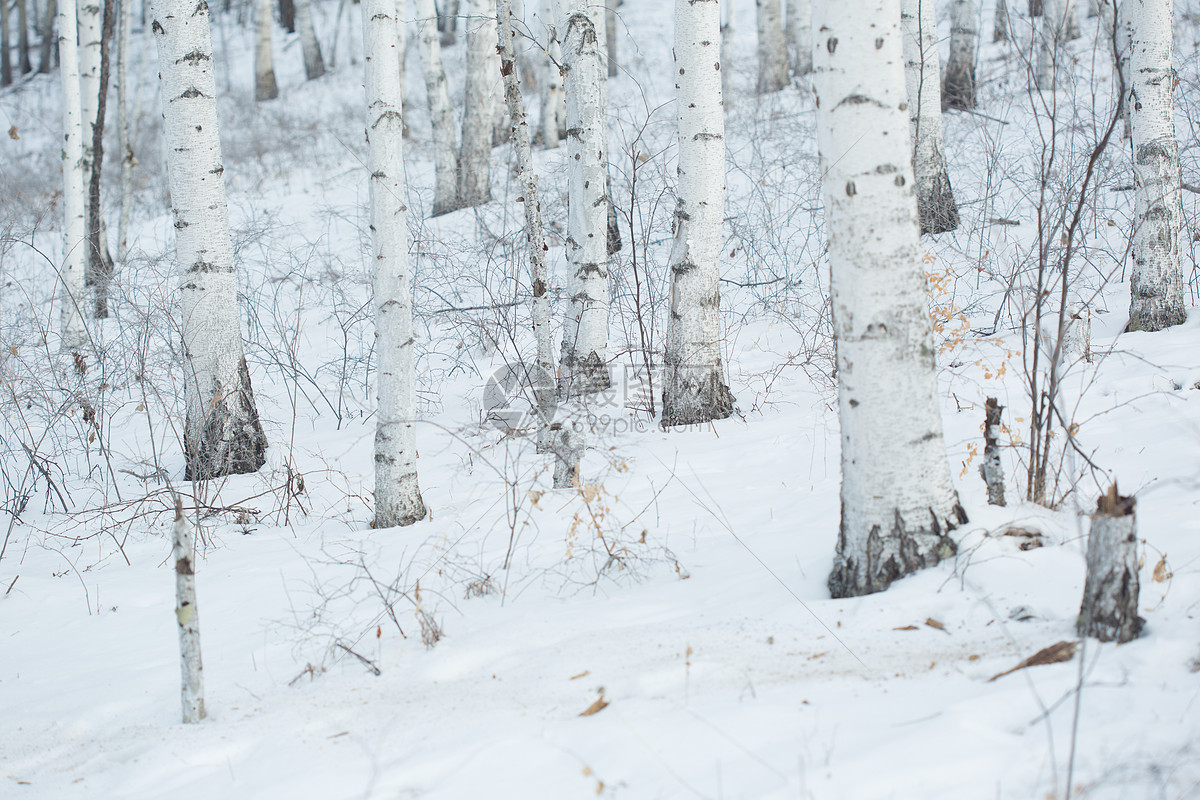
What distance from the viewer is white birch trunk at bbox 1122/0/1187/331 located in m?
4.30

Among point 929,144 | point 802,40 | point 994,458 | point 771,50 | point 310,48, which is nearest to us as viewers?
point 994,458

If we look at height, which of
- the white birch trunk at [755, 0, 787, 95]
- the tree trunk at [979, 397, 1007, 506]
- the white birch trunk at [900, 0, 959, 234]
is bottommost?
the tree trunk at [979, 397, 1007, 506]

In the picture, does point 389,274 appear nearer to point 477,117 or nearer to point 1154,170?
point 1154,170

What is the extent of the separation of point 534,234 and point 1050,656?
9.09 ft

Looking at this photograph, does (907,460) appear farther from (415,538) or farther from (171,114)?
(171,114)

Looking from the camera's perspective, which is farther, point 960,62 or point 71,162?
point 960,62

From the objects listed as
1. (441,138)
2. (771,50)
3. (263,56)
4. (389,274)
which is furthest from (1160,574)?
(263,56)

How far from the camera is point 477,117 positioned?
9102mm

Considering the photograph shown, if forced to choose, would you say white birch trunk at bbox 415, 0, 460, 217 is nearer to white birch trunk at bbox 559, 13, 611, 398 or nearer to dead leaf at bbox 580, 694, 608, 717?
white birch trunk at bbox 559, 13, 611, 398

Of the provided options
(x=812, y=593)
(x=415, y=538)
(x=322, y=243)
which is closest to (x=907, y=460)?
(x=812, y=593)

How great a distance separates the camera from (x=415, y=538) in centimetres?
343

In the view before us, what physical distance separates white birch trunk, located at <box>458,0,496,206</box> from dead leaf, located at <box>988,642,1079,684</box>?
27.4 feet

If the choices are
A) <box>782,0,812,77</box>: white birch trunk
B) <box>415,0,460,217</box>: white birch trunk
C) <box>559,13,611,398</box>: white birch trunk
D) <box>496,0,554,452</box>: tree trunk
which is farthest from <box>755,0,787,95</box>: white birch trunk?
<box>496,0,554,452</box>: tree trunk

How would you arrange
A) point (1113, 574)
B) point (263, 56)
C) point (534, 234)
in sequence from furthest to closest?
point (263, 56)
point (534, 234)
point (1113, 574)
